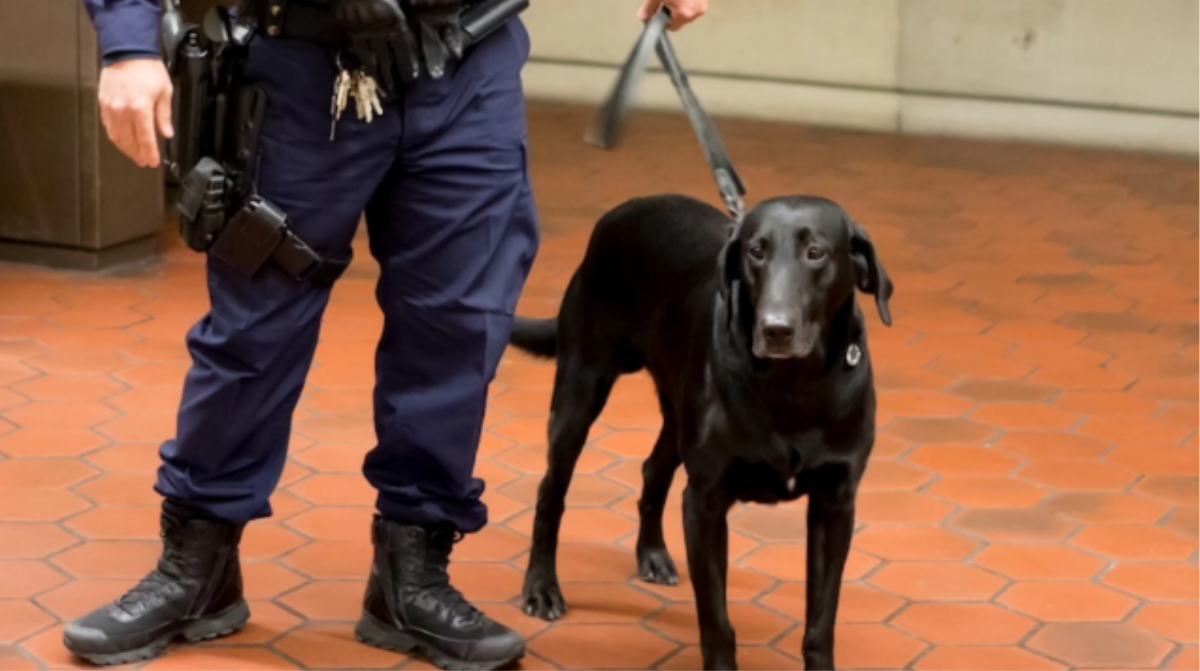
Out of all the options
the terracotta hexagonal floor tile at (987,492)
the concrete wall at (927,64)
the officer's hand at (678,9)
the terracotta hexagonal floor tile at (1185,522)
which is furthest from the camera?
the concrete wall at (927,64)

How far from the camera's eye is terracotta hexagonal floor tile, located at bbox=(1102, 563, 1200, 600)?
3355mm

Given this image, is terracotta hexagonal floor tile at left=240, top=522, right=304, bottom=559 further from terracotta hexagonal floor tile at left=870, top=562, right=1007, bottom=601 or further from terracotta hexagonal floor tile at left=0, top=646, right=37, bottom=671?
terracotta hexagonal floor tile at left=870, top=562, right=1007, bottom=601

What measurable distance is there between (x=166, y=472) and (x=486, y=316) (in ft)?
1.91

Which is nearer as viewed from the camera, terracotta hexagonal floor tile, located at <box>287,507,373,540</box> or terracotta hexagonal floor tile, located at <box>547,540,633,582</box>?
terracotta hexagonal floor tile, located at <box>547,540,633,582</box>

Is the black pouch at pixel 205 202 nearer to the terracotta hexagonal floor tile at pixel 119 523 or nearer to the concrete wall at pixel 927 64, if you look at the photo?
the terracotta hexagonal floor tile at pixel 119 523

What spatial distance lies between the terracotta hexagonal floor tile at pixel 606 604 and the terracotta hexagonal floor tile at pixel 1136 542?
926 mm

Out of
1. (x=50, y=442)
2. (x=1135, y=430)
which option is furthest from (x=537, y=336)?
(x=1135, y=430)

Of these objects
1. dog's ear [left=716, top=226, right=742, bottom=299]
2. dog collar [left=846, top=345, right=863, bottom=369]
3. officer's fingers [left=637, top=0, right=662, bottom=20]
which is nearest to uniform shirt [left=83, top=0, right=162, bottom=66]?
officer's fingers [left=637, top=0, right=662, bottom=20]

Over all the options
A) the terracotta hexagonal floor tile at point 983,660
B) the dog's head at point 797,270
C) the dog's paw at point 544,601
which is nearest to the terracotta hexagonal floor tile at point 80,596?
the dog's paw at point 544,601

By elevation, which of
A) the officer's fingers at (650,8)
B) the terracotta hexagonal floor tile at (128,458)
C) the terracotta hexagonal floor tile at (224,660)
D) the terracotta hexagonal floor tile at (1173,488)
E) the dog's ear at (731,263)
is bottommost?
the terracotta hexagonal floor tile at (224,660)

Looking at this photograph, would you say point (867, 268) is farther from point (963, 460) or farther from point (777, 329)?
point (963, 460)

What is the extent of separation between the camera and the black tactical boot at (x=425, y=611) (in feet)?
9.76

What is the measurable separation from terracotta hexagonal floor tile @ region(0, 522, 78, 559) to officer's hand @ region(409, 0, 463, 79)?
1288mm

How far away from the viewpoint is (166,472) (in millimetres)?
2943
